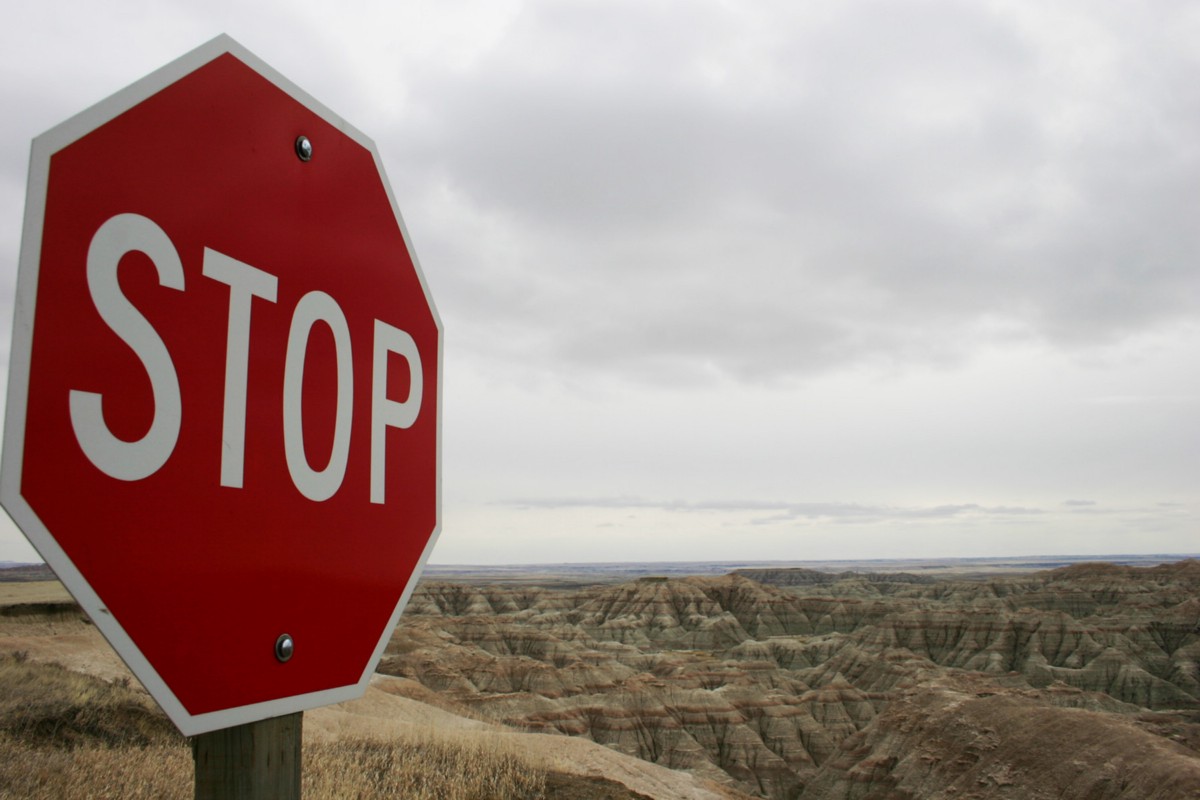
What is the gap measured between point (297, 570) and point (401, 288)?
70 centimetres

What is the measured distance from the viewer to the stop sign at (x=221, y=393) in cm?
110

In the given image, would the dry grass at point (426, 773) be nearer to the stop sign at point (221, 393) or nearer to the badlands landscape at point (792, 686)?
the badlands landscape at point (792, 686)

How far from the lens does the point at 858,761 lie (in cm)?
3909

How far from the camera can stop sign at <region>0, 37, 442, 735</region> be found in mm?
1097

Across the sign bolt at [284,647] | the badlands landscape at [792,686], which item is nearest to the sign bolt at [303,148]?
the sign bolt at [284,647]

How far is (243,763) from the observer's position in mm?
1417

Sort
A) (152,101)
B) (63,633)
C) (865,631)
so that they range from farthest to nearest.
→ 1. (865,631)
2. (63,633)
3. (152,101)

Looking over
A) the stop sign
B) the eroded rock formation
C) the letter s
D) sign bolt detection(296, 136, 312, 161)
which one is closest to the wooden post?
the stop sign

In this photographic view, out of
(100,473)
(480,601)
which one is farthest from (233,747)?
(480,601)

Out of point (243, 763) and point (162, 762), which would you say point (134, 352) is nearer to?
point (243, 763)

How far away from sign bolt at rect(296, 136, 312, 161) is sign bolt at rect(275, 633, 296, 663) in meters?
0.94

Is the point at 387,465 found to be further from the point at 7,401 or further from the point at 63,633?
the point at 63,633

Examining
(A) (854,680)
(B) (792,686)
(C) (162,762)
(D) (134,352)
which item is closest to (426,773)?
(C) (162,762)

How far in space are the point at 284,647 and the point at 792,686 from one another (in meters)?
61.0
